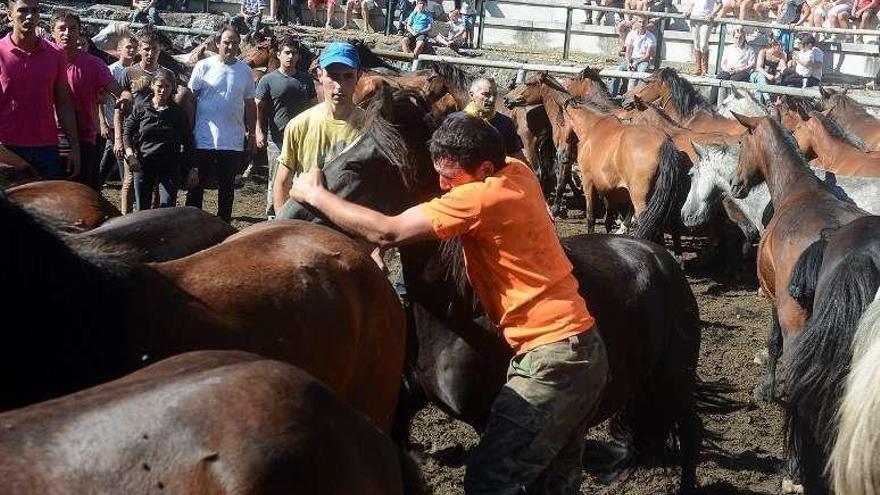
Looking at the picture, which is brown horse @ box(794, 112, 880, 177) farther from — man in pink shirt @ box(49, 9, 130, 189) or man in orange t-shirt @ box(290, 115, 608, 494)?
man in orange t-shirt @ box(290, 115, 608, 494)

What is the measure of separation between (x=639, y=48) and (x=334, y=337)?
678 inches

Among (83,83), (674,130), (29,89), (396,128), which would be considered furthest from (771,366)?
(83,83)

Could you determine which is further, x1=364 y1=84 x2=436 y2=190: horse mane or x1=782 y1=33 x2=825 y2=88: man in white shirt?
x1=782 y1=33 x2=825 y2=88: man in white shirt

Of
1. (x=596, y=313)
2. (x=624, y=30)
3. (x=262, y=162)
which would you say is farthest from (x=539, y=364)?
(x=624, y=30)

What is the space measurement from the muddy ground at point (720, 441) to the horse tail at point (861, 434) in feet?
6.71

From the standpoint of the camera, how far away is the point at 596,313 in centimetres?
477

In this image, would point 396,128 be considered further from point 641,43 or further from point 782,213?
point 641,43

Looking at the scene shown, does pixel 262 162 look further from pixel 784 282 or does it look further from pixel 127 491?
pixel 127 491

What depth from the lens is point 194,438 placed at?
2.27 metres

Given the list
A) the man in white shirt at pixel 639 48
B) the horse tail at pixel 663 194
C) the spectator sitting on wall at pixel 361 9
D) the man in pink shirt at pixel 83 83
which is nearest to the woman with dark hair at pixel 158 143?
the man in pink shirt at pixel 83 83

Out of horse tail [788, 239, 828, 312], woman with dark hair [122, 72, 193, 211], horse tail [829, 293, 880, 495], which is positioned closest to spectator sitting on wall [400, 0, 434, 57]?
woman with dark hair [122, 72, 193, 211]

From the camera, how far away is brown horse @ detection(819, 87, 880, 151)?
495 inches

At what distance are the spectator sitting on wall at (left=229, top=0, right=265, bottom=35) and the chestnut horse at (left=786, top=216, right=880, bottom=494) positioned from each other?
14.3m

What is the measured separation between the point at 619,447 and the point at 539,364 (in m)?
2.02
